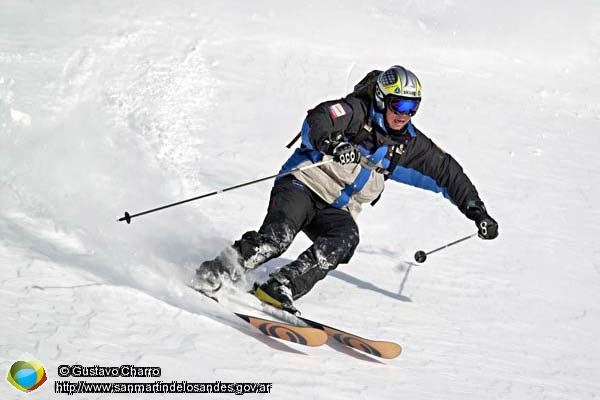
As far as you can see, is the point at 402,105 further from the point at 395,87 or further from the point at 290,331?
the point at 290,331

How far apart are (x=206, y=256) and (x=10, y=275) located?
1.58m

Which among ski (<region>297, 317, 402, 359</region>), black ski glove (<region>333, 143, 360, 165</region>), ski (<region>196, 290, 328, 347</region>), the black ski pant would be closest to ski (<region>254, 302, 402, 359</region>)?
ski (<region>297, 317, 402, 359</region>)

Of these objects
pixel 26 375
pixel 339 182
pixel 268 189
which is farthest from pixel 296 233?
pixel 268 189

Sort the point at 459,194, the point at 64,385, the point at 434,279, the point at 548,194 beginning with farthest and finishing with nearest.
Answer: the point at 548,194 < the point at 434,279 < the point at 459,194 < the point at 64,385

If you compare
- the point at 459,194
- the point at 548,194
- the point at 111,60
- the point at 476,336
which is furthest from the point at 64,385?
the point at 111,60

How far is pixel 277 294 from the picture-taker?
16.4 ft

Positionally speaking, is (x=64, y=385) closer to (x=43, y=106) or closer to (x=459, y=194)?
(x=459, y=194)

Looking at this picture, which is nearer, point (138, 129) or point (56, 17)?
point (138, 129)

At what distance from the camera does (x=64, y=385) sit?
357cm

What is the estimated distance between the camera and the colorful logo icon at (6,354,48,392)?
11.4 ft

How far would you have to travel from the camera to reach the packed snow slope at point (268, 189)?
4.39 m

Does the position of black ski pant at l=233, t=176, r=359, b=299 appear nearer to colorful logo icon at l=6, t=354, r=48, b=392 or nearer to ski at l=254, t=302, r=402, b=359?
ski at l=254, t=302, r=402, b=359

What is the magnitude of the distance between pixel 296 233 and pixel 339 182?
19.9 inches

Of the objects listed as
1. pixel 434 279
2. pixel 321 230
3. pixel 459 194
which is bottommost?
pixel 434 279
